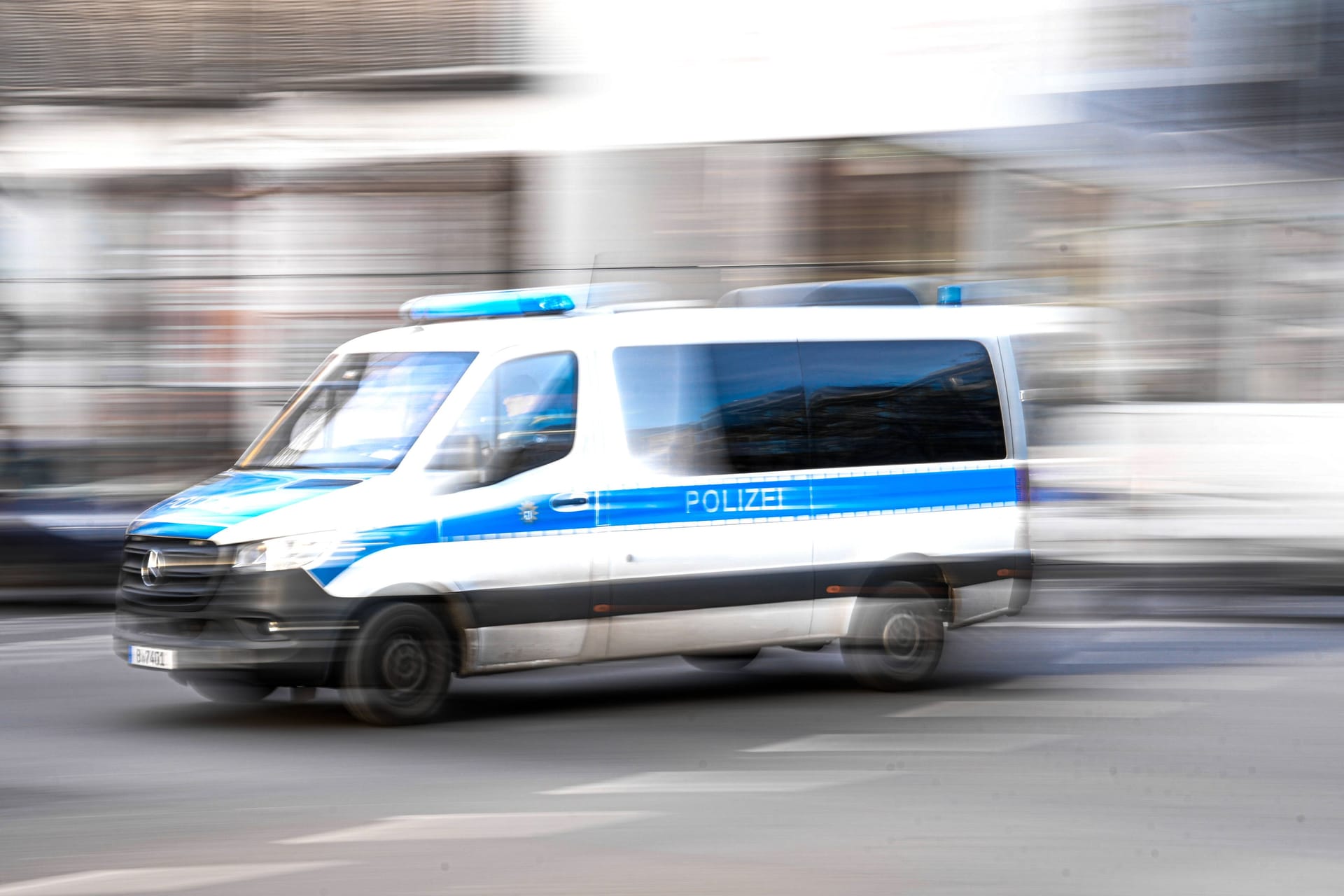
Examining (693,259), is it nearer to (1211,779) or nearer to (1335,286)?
(1335,286)

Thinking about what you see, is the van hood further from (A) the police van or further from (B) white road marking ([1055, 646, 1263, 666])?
(B) white road marking ([1055, 646, 1263, 666])

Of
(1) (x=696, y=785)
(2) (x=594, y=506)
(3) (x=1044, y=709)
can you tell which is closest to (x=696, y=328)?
(2) (x=594, y=506)

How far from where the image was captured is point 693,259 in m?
19.0

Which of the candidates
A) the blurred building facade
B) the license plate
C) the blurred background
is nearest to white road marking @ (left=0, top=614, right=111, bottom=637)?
the blurred background

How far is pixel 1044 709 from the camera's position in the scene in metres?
9.00

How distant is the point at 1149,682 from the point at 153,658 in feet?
16.7

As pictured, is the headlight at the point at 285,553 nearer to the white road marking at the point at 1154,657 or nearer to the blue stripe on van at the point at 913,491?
the blue stripe on van at the point at 913,491

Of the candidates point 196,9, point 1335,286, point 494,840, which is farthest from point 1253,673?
point 196,9

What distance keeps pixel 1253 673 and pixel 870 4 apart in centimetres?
→ 972

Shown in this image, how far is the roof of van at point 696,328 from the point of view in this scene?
880 centimetres

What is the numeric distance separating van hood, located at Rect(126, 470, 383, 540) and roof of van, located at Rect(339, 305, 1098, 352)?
0.86 metres

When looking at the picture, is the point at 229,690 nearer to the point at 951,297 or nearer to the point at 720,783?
the point at 720,783

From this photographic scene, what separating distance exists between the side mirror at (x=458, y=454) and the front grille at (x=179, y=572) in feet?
3.23

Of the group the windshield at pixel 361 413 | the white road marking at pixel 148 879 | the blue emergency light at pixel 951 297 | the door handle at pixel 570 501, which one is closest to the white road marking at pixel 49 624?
the windshield at pixel 361 413
